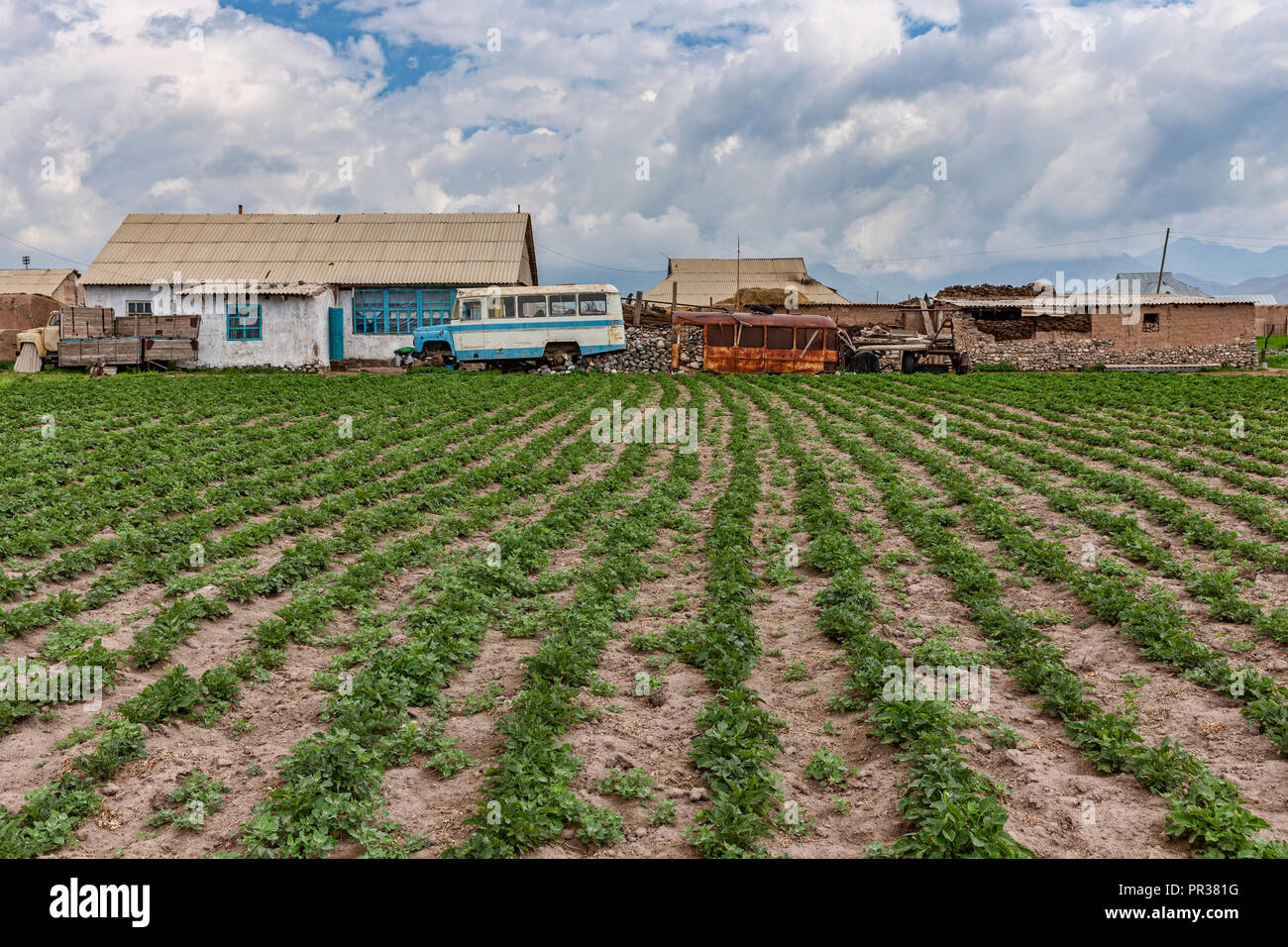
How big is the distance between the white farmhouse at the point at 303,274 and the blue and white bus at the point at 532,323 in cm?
685

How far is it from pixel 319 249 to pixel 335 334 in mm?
7729

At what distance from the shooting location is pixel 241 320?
126 ft

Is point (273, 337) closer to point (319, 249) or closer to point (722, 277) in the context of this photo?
point (319, 249)

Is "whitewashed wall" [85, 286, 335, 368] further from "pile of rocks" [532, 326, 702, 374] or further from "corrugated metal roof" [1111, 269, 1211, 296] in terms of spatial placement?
"corrugated metal roof" [1111, 269, 1211, 296]

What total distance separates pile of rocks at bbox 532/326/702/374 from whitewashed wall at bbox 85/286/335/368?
39.2 ft

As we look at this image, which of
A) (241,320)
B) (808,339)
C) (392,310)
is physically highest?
(392,310)

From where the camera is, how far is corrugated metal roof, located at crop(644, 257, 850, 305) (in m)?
72.0

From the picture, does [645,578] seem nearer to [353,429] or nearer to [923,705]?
[923,705]

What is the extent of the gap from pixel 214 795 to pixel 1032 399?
27701 millimetres

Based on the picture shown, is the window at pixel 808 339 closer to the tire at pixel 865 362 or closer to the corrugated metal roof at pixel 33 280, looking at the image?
the tire at pixel 865 362

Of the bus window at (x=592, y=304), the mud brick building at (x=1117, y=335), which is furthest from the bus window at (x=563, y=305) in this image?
the mud brick building at (x=1117, y=335)

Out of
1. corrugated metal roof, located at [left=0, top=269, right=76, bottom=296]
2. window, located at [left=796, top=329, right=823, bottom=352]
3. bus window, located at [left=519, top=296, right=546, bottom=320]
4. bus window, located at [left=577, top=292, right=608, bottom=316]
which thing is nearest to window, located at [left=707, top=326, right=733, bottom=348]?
window, located at [left=796, top=329, right=823, bottom=352]

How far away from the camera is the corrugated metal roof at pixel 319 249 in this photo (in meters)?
44.2

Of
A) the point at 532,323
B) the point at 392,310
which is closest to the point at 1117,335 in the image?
the point at 532,323
